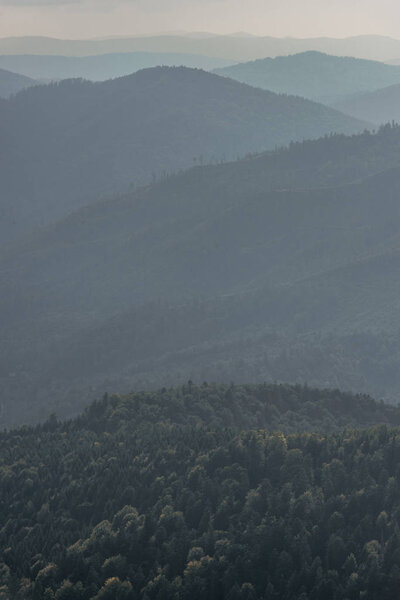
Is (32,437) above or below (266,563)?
above

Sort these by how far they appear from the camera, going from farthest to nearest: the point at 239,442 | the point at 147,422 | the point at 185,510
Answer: the point at 147,422 → the point at 239,442 → the point at 185,510

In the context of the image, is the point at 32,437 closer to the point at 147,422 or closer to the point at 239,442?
the point at 147,422

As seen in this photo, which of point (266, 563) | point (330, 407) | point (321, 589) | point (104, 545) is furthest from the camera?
point (330, 407)

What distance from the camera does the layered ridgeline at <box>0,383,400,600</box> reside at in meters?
72.4

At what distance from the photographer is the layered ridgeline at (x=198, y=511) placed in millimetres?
72375

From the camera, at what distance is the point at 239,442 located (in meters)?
96.0

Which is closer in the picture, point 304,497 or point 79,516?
point 304,497

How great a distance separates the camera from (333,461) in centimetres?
9106

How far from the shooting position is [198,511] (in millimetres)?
85438

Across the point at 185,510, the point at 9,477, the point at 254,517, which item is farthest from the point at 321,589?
the point at 9,477

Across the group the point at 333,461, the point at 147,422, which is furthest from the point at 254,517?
the point at 147,422

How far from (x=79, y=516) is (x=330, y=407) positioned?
4624 centimetres

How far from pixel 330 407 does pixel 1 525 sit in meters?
51.6

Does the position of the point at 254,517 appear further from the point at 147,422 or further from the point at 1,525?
the point at 147,422
